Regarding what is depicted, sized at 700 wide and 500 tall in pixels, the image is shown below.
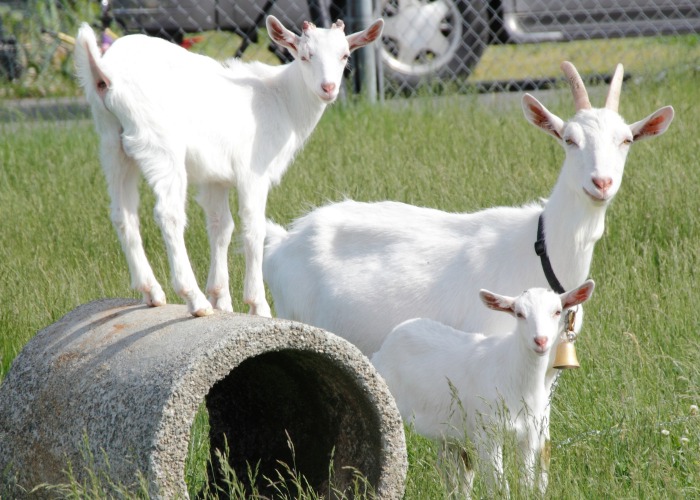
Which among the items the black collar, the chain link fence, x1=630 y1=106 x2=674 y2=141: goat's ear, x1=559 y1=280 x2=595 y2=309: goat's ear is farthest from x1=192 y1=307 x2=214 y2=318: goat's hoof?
the chain link fence

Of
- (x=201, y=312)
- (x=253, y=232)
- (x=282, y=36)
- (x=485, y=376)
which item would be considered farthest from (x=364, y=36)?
(x=485, y=376)

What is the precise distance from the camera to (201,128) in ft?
12.8

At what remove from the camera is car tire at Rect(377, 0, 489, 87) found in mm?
10281

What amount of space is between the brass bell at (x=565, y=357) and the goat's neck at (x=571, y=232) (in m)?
0.28

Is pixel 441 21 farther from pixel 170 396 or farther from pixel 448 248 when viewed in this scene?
pixel 170 396

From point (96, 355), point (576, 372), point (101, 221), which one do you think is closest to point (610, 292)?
point (576, 372)

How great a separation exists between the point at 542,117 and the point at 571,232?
469 millimetres

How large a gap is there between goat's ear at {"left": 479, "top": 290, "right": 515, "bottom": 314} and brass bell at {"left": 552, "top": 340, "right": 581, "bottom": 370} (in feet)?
1.14

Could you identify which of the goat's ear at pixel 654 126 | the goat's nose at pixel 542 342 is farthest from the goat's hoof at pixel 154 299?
the goat's ear at pixel 654 126

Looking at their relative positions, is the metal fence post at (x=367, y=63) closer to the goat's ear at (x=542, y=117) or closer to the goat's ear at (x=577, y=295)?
the goat's ear at (x=542, y=117)

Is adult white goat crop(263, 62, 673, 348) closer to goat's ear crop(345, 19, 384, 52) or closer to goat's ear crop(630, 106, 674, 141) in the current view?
goat's ear crop(630, 106, 674, 141)

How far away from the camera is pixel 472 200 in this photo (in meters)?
7.03

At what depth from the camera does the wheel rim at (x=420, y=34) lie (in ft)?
33.6

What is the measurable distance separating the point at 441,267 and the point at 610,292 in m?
1.18
